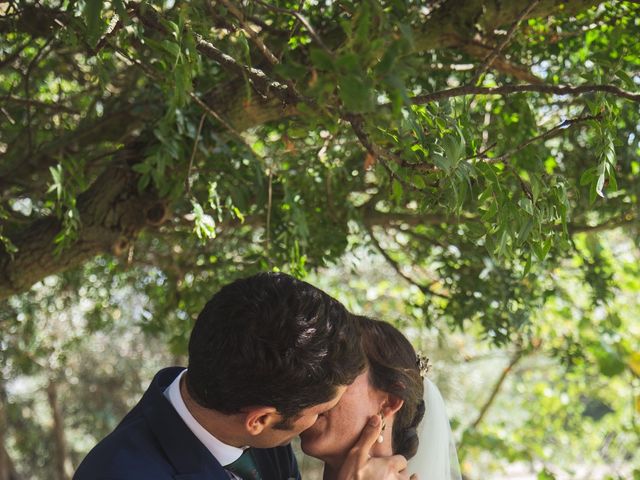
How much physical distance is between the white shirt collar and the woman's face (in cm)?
41

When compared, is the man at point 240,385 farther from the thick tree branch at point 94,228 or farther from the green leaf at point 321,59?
the thick tree branch at point 94,228

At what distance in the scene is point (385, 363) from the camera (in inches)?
114

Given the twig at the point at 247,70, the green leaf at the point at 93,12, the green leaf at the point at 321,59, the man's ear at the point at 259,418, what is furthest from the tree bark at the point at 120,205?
the green leaf at the point at 321,59

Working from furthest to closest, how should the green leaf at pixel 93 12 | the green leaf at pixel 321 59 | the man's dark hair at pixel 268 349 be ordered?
the man's dark hair at pixel 268 349 → the green leaf at pixel 93 12 → the green leaf at pixel 321 59

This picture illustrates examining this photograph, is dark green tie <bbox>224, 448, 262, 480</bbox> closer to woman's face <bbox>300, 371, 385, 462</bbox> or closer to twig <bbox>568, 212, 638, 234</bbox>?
woman's face <bbox>300, 371, 385, 462</bbox>

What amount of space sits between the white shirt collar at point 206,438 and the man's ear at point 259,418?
0.14m

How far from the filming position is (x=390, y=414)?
290 centimetres

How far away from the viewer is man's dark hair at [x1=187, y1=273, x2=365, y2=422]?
2.12 meters

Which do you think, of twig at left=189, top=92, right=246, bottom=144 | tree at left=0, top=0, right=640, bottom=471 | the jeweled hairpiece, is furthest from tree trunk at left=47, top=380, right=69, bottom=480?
the jeweled hairpiece

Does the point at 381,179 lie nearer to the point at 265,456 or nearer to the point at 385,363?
the point at 385,363

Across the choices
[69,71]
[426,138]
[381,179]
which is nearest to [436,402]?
[381,179]

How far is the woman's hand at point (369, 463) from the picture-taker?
269cm

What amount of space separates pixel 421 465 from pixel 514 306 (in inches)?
51.4

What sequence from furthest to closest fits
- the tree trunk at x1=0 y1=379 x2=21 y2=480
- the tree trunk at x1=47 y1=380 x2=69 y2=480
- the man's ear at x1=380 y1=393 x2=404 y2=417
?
the tree trunk at x1=47 y1=380 x2=69 y2=480, the tree trunk at x1=0 y1=379 x2=21 y2=480, the man's ear at x1=380 y1=393 x2=404 y2=417
